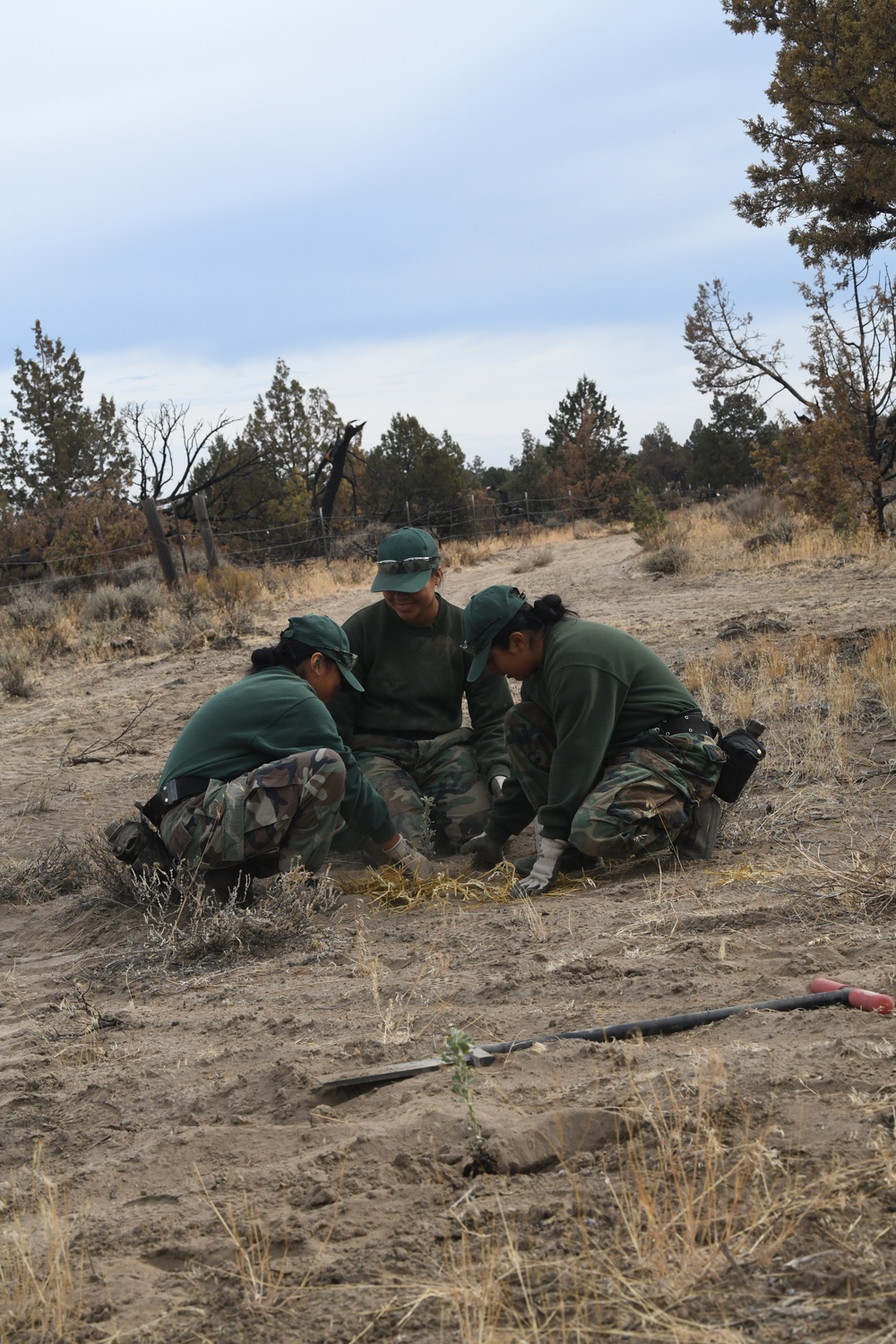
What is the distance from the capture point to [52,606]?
15.5 m

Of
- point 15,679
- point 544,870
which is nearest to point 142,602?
point 15,679

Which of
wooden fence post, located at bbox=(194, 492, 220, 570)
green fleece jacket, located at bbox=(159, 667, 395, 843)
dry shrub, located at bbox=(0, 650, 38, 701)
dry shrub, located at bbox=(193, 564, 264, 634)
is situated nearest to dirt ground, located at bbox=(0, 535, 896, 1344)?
green fleece jacket, located at bbox=(159, 667, 395, 843)

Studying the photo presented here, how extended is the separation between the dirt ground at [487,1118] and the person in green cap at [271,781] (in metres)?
0.34

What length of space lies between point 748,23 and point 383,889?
1016cm

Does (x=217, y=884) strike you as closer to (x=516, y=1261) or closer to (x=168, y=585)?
(x=516, y=1261)

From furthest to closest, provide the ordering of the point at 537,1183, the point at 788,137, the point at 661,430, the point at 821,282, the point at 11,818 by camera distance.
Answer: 1. the point at 661,430
2. the point at 821,282
3. the point at 788,137
4. the point at 11,818
5. the point at 537,1183

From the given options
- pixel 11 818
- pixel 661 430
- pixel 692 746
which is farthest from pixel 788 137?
pixel 661 430

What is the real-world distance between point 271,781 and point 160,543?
38.9ft

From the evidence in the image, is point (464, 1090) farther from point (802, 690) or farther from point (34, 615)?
point (34, 615)

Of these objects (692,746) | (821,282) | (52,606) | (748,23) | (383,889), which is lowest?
(383,889)

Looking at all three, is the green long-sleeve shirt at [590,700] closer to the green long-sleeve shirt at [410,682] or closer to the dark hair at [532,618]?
the dark hair at [532,618]

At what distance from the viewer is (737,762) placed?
4531 mm

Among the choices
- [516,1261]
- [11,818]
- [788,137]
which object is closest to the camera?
[516,1261]

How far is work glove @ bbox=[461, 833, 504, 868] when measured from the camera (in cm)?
509
